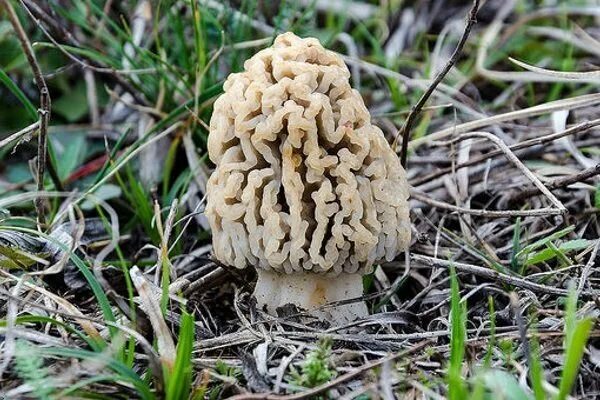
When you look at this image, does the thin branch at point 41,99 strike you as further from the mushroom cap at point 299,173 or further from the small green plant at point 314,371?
the small green plant at point 314,371

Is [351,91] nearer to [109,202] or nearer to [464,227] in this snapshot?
[464,227]

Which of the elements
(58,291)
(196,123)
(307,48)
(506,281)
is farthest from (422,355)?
(196,123)

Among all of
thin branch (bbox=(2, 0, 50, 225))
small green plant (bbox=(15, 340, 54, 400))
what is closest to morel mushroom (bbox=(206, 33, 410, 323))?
thin branch (bbox=(2, 0, 50, 225))

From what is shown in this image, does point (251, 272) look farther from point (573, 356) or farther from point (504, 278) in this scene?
point (573, 356)

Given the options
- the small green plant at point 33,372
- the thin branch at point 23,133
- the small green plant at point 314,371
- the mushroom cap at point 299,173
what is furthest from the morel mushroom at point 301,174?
the small green plant at point 33,372

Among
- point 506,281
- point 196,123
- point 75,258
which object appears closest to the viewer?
point 75,258

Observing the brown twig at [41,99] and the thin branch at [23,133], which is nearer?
the brown twig at [41,99]

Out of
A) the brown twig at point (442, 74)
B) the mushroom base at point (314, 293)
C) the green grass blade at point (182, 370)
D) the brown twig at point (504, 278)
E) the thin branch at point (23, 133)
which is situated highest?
the brown twig at point (442, 74)
